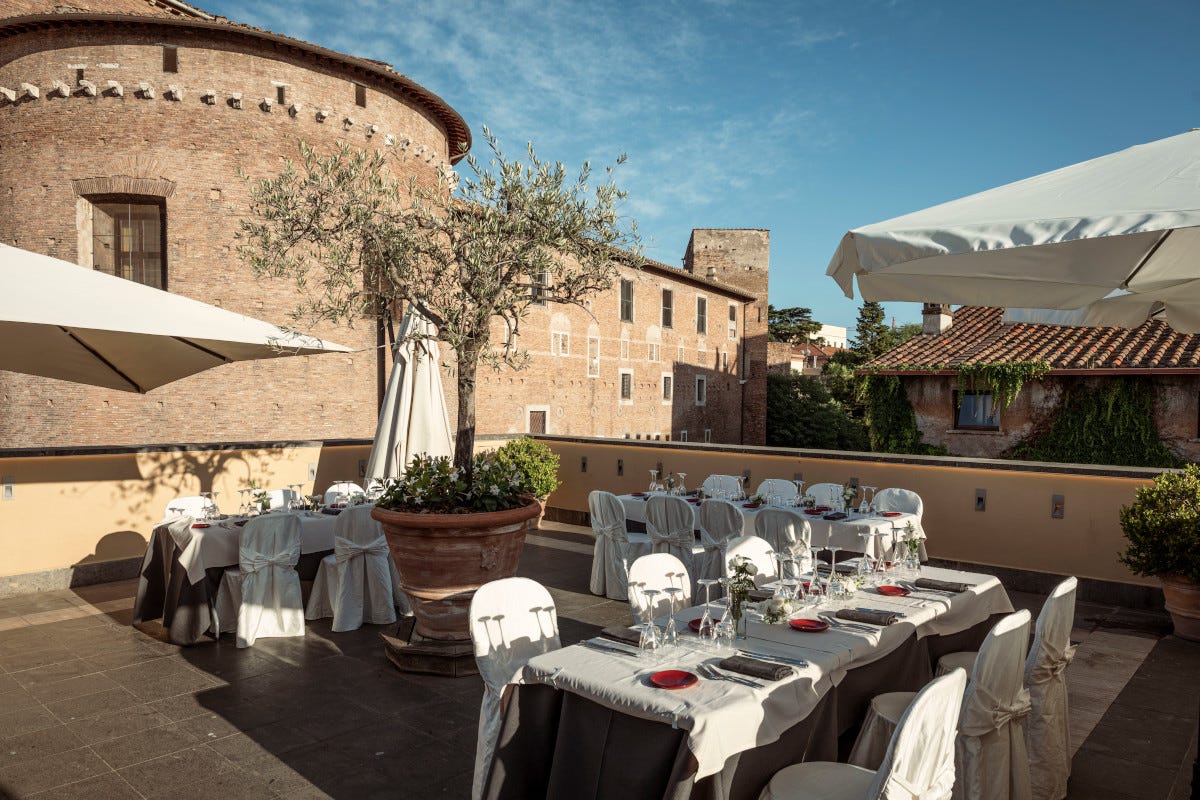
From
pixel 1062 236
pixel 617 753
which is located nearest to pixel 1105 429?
pixel 1062 236

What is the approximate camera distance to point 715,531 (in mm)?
7715

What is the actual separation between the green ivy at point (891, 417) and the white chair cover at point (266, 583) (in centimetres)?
1325

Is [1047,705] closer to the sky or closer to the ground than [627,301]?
closer to the ground

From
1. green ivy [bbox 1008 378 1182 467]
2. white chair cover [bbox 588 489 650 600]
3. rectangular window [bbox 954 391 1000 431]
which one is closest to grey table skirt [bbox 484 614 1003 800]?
white chair cover [bbox 588 489 650 600]

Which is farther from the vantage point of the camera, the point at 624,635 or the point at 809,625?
the point at 809,625

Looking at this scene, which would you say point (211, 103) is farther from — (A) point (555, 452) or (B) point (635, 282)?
(B) point (635, 282)

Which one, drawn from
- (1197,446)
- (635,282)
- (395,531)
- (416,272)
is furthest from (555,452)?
(635,282)

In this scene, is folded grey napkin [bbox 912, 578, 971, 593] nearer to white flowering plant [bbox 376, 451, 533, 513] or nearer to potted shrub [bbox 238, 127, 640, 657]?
potted shrub [bbox 238, 127, 640, 657]

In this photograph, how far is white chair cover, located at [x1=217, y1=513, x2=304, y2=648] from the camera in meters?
6.47

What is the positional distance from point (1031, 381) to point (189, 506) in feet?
49.0

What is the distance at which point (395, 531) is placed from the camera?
557cm

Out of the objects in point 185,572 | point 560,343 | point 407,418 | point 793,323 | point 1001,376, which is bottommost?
point 185,572

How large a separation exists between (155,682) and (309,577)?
90.4 inches

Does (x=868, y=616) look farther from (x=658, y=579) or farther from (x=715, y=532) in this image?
(x=715, y=532)
